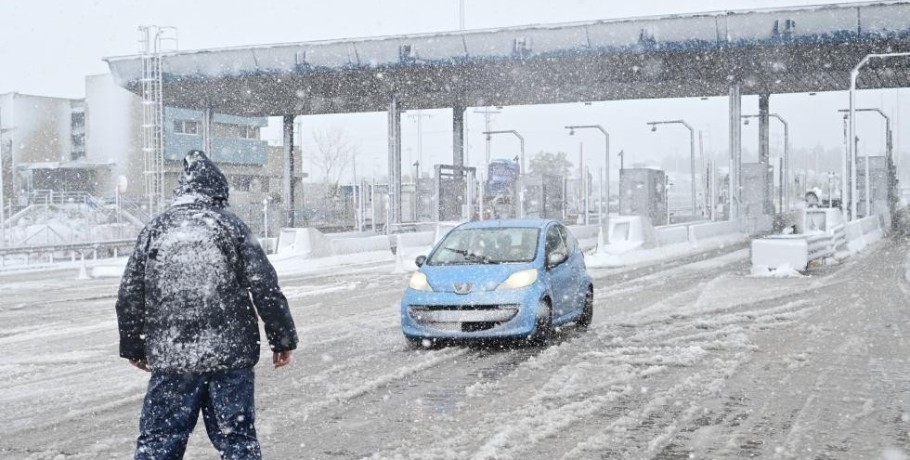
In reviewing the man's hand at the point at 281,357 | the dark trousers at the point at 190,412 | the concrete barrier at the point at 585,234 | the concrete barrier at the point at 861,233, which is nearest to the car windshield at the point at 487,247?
the man's hand at the point at 281,357

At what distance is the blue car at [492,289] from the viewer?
11.3 metres

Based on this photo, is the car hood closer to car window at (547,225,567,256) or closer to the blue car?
the blue car

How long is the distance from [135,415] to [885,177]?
5162 cm

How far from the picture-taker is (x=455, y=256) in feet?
40.8

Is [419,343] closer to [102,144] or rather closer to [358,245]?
[358,245]

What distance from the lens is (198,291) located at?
4621 millimetres

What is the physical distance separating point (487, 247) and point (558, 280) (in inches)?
37.7

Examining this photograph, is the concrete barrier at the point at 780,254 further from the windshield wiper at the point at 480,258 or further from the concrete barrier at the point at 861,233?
the windshield wiper at the point at 480,258

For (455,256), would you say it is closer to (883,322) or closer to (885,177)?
(883,322)

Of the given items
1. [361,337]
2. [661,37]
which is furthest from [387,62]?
[361,337]

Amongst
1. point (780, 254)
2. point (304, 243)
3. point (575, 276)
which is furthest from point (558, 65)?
point (575, 276)

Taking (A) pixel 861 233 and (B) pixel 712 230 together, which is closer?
(A) pixel 861 233

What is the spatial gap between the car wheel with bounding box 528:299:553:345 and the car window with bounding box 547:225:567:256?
39.2 inches

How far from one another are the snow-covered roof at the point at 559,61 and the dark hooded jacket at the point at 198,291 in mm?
29846
